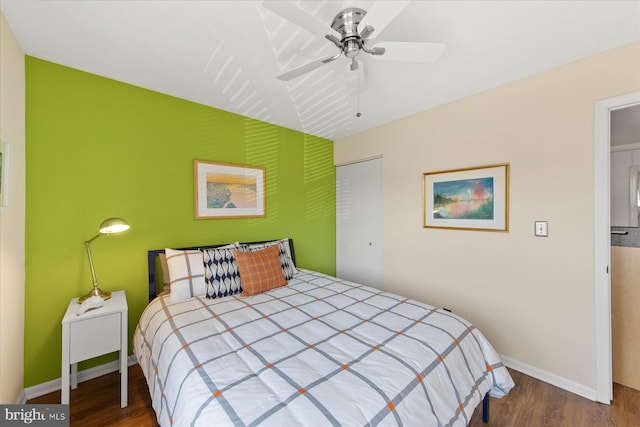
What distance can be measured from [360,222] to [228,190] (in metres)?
1.76

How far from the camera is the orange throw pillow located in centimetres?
210

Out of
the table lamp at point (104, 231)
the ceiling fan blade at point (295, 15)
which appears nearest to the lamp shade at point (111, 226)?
the table lamp at point (104, 231)

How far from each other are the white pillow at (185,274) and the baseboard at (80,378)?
2.78 ft

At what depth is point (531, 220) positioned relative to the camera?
2064mm

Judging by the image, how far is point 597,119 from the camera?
1769 millimetres

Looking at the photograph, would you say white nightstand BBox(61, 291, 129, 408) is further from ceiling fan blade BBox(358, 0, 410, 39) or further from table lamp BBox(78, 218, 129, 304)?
ceiling fan blade BBox(358, 0, 410, 39)

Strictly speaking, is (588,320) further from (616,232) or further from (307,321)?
(307,321)

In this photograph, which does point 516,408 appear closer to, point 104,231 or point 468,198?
point 468,198

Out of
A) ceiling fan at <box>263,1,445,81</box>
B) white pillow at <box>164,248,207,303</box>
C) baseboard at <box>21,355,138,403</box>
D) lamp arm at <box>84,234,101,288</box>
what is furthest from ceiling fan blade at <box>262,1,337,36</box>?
baseboard at <box>21,355,138,403</box>

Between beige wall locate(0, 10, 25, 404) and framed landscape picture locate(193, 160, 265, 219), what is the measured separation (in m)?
1.13

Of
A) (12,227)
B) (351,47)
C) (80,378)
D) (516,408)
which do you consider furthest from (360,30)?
(80,378)

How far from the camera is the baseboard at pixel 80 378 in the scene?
1771 millimetres

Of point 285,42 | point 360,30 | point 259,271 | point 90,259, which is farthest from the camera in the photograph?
point 259,271

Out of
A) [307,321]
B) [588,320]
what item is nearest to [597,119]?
[588,320]
